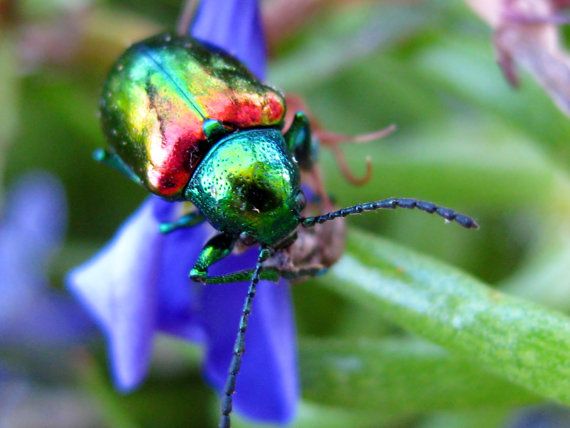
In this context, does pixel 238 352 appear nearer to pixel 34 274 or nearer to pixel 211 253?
pixel 211 253

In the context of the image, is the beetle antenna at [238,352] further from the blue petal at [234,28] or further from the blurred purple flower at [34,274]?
the blurred purple flower at [34,274]

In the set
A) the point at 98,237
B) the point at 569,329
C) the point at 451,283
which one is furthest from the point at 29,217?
the point at 569,329

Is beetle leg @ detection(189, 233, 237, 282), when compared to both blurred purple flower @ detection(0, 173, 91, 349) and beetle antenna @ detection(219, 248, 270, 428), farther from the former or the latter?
blurred purple flower @ detection(0, 173, 91, 349)

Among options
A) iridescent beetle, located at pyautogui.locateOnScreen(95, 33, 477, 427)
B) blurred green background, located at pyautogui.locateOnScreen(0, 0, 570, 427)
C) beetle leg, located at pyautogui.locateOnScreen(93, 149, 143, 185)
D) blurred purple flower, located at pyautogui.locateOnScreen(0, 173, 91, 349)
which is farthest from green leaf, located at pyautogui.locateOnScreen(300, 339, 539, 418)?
blurred purple flower, located at pyautogui.locateOnScreen(0, 173, 91, 349)

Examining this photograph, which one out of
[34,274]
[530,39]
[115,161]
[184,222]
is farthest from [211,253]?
[34,274]

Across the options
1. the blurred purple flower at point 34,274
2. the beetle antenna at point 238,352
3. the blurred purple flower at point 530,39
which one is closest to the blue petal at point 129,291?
the beetle antenna at point 238,352
